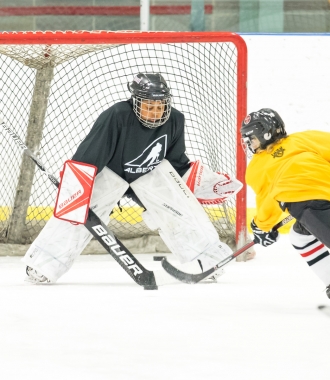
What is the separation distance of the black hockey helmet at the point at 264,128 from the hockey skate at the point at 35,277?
40.1 inches

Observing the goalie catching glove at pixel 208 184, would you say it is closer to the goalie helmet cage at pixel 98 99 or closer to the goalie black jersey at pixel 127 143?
the goalie black jersey at pixel 127 143

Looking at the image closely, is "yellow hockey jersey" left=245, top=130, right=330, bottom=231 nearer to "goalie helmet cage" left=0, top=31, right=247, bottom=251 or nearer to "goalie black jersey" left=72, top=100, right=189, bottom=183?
"goalie black jersey" left=72, top=100, right=189, bottom=183

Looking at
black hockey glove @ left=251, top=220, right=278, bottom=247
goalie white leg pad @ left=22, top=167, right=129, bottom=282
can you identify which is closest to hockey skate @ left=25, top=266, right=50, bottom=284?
goalie white leg pad @ left=22, top=167, right=129, bottom=282

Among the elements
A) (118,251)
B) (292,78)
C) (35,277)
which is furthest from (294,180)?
(292,78)

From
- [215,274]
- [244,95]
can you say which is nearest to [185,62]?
[244,95]

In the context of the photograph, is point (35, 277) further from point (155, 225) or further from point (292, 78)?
point (292, 78)

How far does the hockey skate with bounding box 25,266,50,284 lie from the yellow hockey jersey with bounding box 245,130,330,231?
94cm

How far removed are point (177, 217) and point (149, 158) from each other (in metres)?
0.26

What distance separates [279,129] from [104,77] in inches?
82.3

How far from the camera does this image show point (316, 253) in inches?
103

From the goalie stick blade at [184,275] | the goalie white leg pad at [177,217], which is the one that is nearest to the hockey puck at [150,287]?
the goalie stick blade at [184,275]

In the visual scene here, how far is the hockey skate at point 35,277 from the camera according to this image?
3127mm

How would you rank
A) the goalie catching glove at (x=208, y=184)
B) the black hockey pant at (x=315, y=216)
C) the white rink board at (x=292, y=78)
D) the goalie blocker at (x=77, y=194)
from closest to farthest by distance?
the black hockey pant at (x=315, y=216), the goalie blocker at (x=77, y=194), the goalie catching glove at (x=208, y=184), the white rink board at (x=292, y=78)

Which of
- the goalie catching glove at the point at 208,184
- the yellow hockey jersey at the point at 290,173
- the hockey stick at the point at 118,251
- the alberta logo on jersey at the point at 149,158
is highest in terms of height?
the yellow hockey jersey at the point at 290,173
